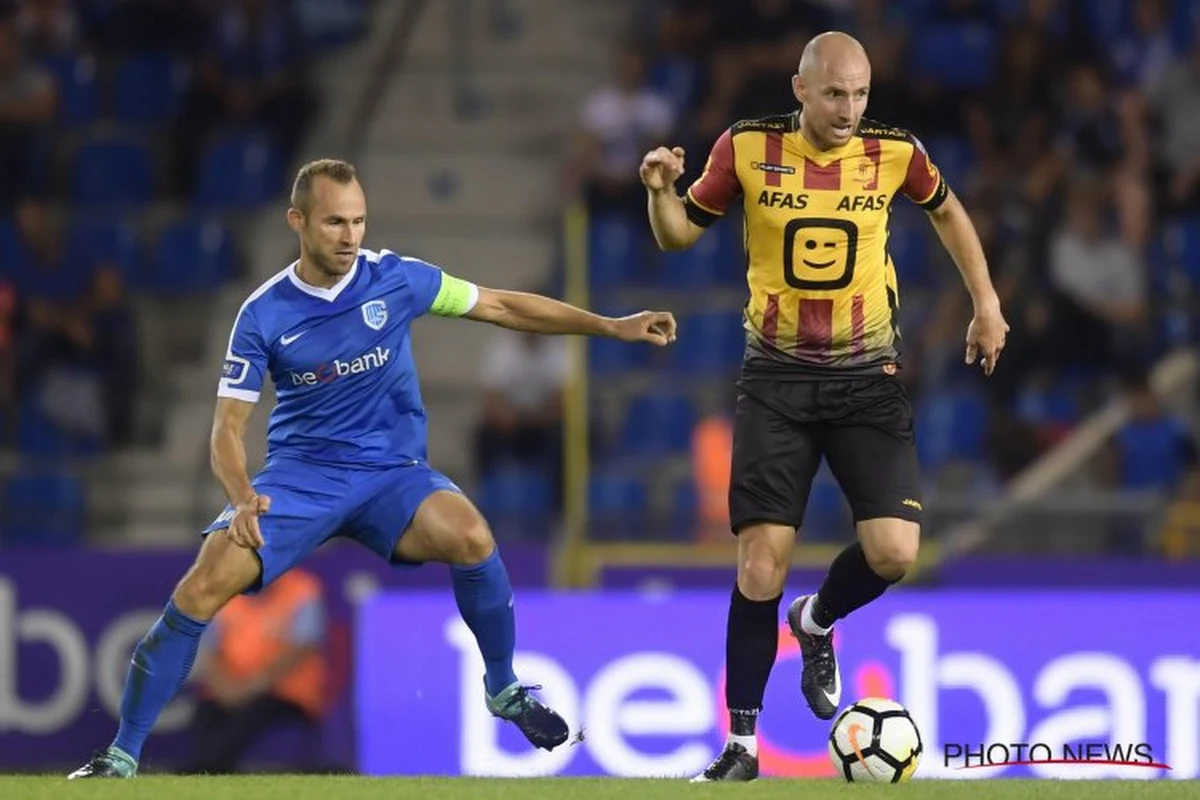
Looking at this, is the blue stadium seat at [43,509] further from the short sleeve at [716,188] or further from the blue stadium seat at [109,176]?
the short sleeve at [716,188]

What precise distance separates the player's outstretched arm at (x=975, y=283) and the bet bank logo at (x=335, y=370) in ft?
6.27

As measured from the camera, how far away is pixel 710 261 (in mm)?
15602

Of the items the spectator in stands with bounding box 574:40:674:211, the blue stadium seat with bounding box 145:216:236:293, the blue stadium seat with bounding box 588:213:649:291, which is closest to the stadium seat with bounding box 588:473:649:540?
the blue stadium seat with bounding box 588:213:649:291

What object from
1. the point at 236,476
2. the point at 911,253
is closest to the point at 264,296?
the point at 236,476

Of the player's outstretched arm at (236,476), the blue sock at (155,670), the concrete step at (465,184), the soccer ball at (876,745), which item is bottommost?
the soccer ball at (876,745)

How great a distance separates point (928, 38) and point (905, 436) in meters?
8.78

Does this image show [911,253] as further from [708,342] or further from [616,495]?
[616,495]

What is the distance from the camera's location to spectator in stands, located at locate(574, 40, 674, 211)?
1587 cm

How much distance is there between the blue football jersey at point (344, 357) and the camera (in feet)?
27.1

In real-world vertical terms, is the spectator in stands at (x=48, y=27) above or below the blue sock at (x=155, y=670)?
above

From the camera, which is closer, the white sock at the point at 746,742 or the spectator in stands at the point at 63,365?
the white sock at the point at 746,742

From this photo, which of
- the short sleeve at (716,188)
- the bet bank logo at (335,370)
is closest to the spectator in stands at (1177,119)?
the short sleeve at (716,188)

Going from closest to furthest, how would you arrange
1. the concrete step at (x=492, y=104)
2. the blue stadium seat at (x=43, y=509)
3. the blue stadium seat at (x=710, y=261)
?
1. the blue stadium seat at (x=43, y=509)
2. the blue stadium seat at (x=710, y=261)
3. the concrete step at (x=492, y=104)

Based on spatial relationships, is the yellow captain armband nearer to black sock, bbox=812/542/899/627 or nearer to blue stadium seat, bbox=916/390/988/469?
black sock, bbox=812/542/899/627
